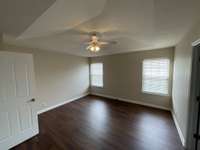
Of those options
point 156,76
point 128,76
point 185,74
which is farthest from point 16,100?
point 156,76

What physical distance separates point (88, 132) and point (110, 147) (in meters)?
0.73

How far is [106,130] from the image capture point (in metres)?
2.74

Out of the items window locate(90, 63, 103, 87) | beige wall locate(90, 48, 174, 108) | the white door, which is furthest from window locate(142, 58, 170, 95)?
the white door

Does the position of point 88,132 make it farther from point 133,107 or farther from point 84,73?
point 84,73

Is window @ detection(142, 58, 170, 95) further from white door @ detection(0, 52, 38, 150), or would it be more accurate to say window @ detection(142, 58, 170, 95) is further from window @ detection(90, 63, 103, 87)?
white door @ detection(0, 52, 38, 150)

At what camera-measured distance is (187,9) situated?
1371 mm

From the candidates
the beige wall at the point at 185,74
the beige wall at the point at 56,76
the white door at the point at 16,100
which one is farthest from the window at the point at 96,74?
the beige wall at the point at 185,74

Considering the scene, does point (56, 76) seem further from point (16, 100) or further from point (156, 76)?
point (156, 76)

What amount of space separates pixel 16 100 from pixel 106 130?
2233 millimetres

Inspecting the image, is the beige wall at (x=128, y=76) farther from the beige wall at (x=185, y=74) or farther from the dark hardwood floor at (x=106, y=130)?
A: the beige wall at (x=185, y=74)

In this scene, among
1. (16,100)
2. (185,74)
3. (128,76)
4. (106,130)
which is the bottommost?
(106,130)

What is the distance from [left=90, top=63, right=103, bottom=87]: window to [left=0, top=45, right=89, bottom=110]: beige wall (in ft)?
1.73

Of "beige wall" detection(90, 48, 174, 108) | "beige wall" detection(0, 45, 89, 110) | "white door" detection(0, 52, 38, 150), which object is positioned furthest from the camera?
"beige wall" detection(90, 48, 174, 108)

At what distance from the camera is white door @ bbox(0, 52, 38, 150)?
6.69 ft
